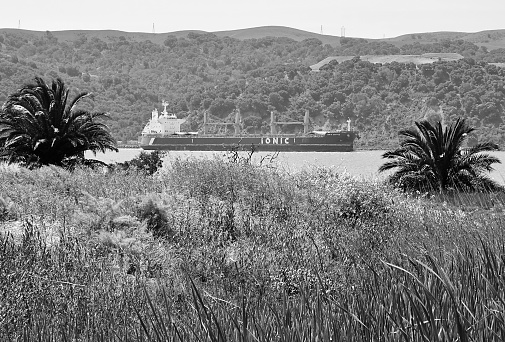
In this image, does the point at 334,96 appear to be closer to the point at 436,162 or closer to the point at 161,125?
the point at 161,125

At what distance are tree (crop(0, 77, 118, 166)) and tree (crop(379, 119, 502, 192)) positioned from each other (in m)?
10.3

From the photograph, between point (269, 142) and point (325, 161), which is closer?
point (325, 161)

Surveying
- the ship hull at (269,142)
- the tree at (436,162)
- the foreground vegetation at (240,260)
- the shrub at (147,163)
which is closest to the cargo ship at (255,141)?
the ship hull at (269,142)

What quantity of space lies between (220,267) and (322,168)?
12.6 meters

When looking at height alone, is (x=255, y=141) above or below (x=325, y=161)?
above

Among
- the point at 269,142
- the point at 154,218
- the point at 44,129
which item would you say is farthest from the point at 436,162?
the point at 269,142

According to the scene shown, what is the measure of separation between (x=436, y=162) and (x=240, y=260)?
53.0 feet

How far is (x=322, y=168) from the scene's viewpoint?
2181 centimetres

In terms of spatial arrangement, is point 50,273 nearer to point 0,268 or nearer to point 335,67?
point 0,268

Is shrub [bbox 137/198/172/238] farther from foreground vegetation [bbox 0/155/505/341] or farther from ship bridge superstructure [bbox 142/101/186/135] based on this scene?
ship bridge superstructure [bbox 142/101/186/135]

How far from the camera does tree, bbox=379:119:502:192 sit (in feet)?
79.6

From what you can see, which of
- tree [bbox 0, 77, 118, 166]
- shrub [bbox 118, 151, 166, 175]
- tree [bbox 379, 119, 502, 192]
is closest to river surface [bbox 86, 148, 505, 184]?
shrub [bbox 118, 151, 166, 175]

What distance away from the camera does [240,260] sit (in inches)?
388

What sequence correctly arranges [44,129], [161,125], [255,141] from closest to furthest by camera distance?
[44,129] < [255,141] < [161,125]
